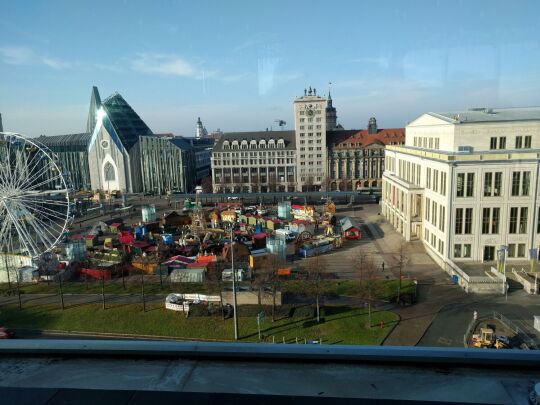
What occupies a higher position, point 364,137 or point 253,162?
point 364,137

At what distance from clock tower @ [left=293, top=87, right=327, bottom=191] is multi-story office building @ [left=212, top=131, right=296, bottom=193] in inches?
22.5

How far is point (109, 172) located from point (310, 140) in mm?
12665

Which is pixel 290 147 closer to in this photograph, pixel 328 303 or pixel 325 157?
pixel 325 157

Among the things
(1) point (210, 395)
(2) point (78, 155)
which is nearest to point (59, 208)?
(2) point (78, 155)

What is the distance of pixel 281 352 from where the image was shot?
132 cm

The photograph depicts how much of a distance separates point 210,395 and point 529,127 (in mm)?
11108

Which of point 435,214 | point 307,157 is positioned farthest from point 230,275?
Answer: point 307,157

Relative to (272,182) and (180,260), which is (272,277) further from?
(272,182)

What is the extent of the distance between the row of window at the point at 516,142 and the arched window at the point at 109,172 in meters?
21.5

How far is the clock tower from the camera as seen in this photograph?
24906mm

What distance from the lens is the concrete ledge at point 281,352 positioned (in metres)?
1.26

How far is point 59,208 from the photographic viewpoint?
1795cm

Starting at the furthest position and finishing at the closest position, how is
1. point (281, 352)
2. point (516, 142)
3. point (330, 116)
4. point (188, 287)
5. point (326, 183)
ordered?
point (330, 116)
point (326, 183)
point (516, 142)
point (188, 287)
point (281, 352)

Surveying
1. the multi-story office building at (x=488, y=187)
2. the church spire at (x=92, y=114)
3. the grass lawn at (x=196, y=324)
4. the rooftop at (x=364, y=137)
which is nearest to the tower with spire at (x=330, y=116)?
the rooftop at (x=364, y=137)
